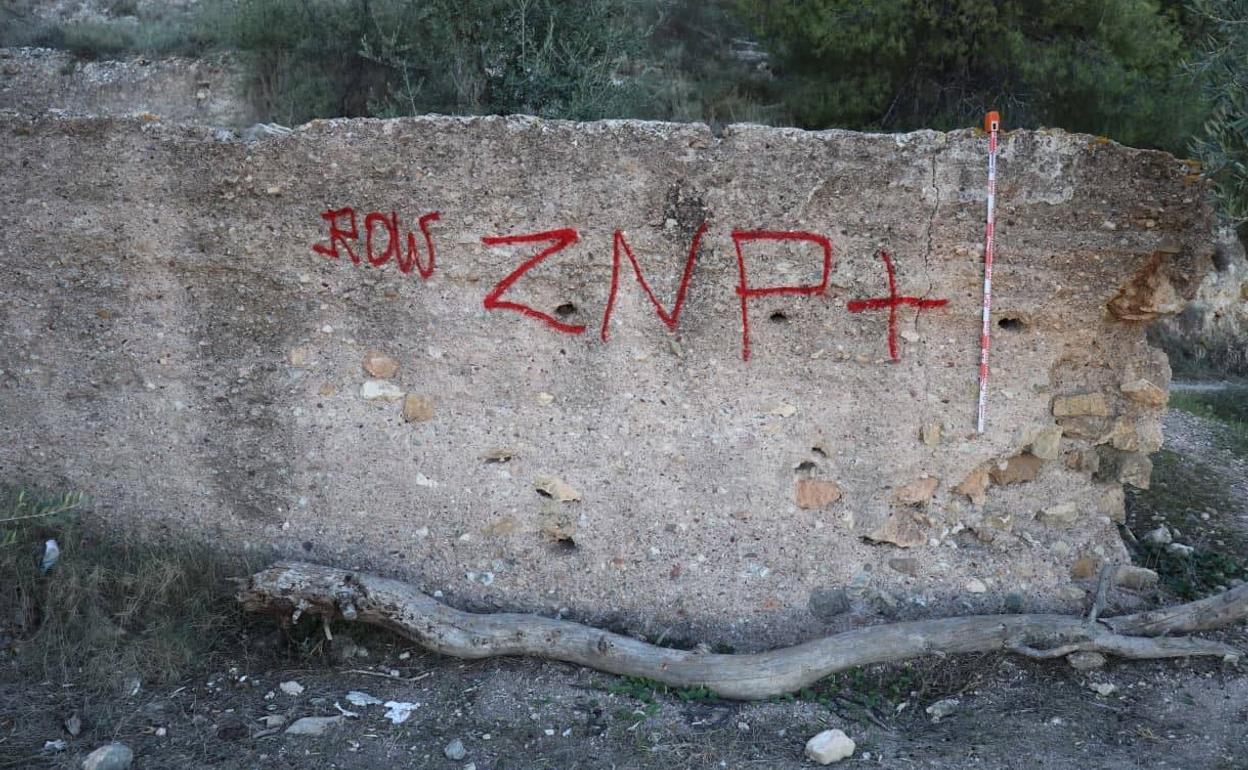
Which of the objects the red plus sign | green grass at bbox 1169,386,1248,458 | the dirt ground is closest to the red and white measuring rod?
the red plus sign

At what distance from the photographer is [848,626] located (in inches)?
147

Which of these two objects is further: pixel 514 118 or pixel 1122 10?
pixel 1122 10

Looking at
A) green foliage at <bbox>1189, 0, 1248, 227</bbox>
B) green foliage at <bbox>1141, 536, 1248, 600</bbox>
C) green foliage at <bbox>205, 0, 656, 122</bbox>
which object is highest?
green foliage at <bbox>205, 0, 656, 122</bbox>

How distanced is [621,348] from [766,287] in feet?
1.84

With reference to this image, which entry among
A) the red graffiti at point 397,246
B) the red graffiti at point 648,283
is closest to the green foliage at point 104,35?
the red graffiti at point 397,246

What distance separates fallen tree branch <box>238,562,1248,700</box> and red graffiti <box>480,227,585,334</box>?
3.45ft

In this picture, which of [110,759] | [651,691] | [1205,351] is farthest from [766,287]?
[1205,351]

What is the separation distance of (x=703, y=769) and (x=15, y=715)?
84.8 inches

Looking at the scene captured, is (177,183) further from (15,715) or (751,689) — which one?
(751,689)

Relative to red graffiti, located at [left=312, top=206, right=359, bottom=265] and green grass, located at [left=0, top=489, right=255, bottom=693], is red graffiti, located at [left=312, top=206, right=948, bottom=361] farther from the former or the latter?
green grass, located at [left=0, top=489, right=255, bottom=693]

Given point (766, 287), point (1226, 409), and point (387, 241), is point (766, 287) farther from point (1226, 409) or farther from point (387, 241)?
point (1226, 409)

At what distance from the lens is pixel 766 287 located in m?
3.68

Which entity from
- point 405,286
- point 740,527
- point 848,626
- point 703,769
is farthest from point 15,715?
point 848,626

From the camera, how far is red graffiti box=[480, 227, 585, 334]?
3695 mm
